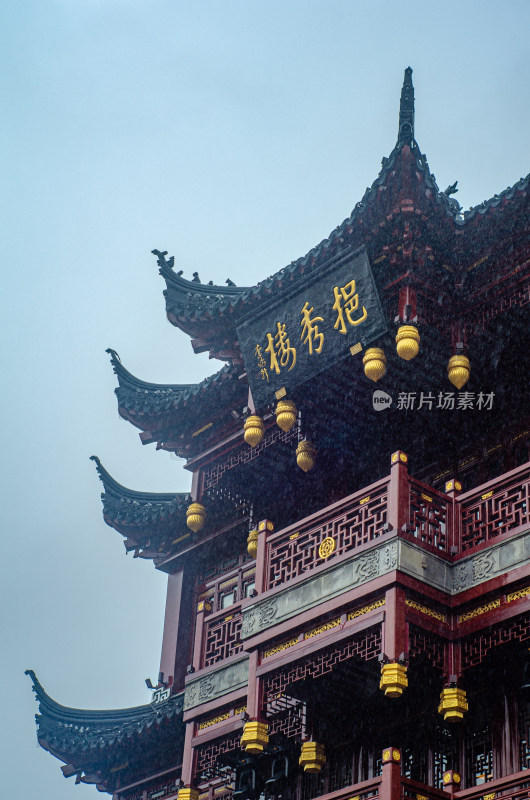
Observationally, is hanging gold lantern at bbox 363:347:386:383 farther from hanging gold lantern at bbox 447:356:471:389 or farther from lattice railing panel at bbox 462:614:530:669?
lattice railing panel at bbox 462:614:530:669

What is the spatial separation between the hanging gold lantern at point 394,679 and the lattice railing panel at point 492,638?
0.94 metres

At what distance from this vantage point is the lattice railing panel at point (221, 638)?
1741cm

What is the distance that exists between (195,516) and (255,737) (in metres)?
5.46

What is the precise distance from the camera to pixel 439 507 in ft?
51.1

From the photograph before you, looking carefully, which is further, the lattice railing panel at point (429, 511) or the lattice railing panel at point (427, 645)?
the lattice railing panel at point (429, 511)

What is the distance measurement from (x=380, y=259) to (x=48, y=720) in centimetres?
952

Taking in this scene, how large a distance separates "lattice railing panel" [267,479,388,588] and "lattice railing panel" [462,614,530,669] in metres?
1.59

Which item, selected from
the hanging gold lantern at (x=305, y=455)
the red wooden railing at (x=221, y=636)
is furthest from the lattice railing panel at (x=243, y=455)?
the red wooden railing at (x=221, y=636)

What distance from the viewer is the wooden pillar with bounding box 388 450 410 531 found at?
15.0 metres

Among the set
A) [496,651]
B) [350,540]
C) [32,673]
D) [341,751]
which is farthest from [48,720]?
[496,651]

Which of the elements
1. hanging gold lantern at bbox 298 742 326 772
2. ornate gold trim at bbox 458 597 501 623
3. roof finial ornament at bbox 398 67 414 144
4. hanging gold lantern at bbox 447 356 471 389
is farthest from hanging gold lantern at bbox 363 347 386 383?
hanging gold lantern at bbox 298 742 326 772

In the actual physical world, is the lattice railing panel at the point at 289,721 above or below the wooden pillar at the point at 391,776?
above

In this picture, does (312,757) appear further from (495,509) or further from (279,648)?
(495,509)

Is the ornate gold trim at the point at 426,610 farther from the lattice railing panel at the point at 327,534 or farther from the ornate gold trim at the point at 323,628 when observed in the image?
the ornate gold trim at the point at 323,628
